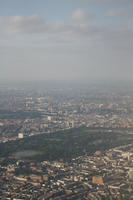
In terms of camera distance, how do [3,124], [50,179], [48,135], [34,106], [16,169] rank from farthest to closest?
[34,106]
[3,124]
[48,135]
[16,169]
[50,179]

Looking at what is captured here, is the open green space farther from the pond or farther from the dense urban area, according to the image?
the pond

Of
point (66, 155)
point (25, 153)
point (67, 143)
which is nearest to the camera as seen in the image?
point (66, 155)

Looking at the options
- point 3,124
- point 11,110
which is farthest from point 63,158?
point 11,110

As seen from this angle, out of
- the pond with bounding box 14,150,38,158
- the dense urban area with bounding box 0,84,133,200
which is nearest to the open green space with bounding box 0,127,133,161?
the dense urban area with bounding box 0,84,133,200

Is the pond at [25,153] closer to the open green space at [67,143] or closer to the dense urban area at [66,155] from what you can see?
the dense urban area at [66,155]

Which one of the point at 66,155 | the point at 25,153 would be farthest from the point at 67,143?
the point at 25,153

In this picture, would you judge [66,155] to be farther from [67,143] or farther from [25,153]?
[67,143]

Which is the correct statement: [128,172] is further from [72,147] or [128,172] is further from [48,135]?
[48,135]

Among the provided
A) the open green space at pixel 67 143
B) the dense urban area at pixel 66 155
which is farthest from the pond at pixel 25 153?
the open green space at pixel 67 143
